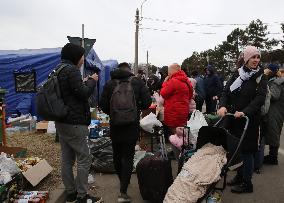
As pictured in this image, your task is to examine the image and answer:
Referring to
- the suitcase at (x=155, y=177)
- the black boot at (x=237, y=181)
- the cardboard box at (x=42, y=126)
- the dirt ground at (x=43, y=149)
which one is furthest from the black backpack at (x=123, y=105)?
the cardboard box at (x=42, y=126)

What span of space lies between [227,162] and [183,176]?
55 cm

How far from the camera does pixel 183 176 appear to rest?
15.6 feet

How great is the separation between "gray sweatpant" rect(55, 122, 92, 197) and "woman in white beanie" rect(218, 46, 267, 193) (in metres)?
1.84

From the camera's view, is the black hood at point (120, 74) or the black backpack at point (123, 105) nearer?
the black backpack at point (123, 105)

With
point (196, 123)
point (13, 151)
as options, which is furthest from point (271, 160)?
point (13, 151)

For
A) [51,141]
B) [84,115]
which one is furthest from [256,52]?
[51,141]

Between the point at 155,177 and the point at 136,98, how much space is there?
106 centimetres

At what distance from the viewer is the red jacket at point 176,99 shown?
709 centimetres

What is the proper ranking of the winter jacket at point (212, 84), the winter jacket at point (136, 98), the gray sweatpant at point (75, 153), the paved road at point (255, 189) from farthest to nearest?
the winter jacket at point (212, 84) → the paved road at point (255, 189) → the winter jacket at point (136, 98) → the gray sweatpant at point (75, 153)

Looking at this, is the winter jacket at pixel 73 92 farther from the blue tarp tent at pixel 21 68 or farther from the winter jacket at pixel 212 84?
the blue tarp tent at pixel 21 68

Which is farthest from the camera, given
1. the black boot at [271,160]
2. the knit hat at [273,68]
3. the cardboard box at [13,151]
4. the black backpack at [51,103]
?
the black boot at [271,160]

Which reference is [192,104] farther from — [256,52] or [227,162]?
[227,162]

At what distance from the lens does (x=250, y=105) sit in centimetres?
545

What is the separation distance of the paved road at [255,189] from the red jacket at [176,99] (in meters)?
0.92
